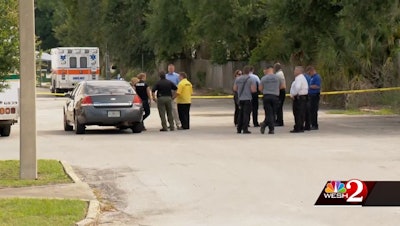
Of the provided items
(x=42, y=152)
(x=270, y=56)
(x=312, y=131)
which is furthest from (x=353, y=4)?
(x=270, y=56)

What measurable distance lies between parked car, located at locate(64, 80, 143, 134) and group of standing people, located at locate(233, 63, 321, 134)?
2.77m

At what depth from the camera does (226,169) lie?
15562 mm

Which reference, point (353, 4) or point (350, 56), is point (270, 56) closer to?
point (350, 56)

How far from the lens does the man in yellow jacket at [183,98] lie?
25.3 m

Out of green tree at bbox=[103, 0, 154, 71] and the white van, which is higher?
green tree at bbox=[103, 0, 154, 71]

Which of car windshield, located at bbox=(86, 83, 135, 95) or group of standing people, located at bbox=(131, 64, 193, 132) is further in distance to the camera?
group of standing people, located at bbox=(131, 64, 193, 132)

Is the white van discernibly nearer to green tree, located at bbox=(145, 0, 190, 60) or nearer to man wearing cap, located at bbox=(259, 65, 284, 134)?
man wearing cap, located at bbox=(259, 65, 284, 134)

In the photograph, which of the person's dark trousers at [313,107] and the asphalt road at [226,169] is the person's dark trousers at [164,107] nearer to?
the asphalt road at [226,169]

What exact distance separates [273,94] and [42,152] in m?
6.37

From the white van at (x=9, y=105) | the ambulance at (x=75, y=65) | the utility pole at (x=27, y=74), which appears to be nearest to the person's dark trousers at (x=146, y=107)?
the white van at (x=9, y=105)

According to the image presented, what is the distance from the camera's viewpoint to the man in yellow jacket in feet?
82.9

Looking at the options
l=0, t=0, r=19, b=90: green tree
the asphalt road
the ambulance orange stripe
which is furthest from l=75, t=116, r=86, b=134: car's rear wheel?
the ambulance orange stripe

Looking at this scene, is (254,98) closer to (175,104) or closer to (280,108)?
(280,108)

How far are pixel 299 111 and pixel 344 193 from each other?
37.8 ft
